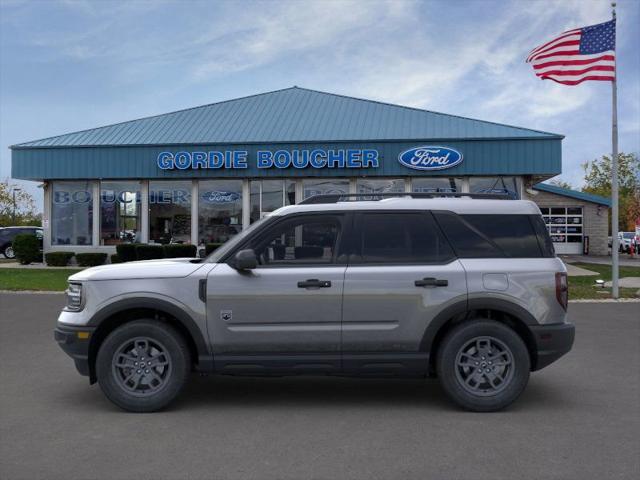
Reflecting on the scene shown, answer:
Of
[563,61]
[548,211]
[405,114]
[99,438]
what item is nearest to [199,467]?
[99,438]

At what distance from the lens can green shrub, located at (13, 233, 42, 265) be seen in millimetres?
27016

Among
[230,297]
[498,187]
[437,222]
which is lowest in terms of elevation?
[230,297]

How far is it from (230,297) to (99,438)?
1.53m

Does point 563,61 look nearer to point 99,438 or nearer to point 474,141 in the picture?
point 474,141

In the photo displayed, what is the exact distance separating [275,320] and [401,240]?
1350 mm

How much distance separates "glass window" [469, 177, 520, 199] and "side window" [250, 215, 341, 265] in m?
20.0

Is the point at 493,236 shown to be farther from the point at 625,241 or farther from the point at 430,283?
the point at 625,241

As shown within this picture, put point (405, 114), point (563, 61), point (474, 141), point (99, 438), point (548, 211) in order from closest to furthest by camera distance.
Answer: point (99, 438) < point (563, 61) < point (474, 141) < point (405, 114) < point (548, 211)

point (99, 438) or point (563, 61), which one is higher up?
point (563, 61)

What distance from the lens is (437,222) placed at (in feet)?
19.1

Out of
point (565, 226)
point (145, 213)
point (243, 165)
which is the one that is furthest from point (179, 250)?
point (565, 226)

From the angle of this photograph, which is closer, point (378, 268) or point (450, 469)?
point (450, 469)

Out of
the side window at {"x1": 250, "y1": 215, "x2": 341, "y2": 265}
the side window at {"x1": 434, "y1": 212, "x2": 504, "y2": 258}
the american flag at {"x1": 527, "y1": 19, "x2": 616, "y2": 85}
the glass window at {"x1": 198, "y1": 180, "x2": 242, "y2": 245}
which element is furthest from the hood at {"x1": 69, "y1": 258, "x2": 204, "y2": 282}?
the glass window at {"x1": 198, "y1": 180, "x2": 242, "y2": 245}

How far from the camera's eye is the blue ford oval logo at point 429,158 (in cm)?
2419
